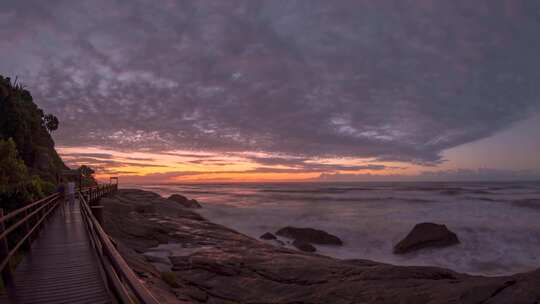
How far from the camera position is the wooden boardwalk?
5.41 m

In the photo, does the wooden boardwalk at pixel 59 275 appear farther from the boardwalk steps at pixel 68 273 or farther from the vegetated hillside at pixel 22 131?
the vegetated hillside at pixel 22 131

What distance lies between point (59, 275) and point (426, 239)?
70.3 feet

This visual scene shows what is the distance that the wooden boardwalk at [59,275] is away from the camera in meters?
5.41

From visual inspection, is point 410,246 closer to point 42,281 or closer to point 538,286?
point 538,286

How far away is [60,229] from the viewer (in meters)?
12.0

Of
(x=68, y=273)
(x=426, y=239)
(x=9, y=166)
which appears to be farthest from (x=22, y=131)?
(x=426, y=239)

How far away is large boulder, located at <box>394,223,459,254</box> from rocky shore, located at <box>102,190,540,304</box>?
9118 millimetres

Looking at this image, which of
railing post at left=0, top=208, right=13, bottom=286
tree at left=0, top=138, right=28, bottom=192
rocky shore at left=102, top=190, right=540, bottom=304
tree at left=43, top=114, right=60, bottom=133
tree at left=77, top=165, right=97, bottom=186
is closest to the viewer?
railing post at left=0, top=208, right=13, bottom=286

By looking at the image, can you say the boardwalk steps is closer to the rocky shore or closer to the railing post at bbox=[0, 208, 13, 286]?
the railing post at bbox=[0, 208, 13, 286]

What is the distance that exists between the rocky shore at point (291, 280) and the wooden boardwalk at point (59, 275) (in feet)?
5.90

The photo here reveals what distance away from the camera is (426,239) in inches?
823

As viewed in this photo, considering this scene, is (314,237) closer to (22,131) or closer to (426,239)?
(426,239)

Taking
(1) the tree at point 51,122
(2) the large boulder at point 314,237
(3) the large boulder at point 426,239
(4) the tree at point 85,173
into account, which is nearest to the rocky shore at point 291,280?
(2) the large boulder at point 314,237

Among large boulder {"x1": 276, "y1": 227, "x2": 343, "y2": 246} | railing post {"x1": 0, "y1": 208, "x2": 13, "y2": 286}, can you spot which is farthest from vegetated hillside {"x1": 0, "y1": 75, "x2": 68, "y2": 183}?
railing post {"x1": 0, "y1": 208, "x2": 13, "y2": 286}
